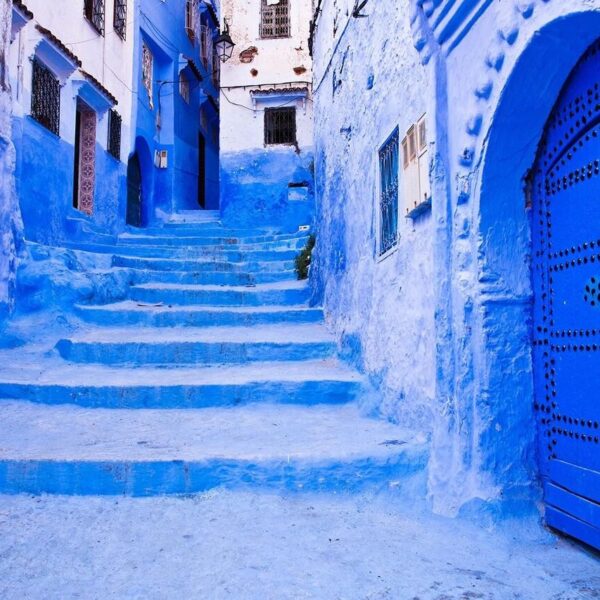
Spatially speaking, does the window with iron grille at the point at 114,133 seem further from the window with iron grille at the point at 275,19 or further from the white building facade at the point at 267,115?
the window with iron grille at the point at 275,19

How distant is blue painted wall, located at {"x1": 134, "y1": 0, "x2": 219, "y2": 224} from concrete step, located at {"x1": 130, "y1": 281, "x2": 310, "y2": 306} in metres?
7.30

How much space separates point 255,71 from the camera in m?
15.5

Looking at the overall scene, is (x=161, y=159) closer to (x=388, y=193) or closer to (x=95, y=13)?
(x=95, y=13)

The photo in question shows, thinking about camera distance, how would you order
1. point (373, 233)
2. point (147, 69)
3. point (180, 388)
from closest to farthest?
point (180, 388)
point (373, 233)
point (147, 69)

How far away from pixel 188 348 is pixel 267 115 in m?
11.2

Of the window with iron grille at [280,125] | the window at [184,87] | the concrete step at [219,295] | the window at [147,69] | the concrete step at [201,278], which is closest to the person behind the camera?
the concrete step at [219,295]

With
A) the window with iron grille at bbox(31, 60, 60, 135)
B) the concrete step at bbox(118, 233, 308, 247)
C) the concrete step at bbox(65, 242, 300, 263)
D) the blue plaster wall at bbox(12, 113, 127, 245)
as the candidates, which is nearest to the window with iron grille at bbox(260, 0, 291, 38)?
the concrete step at bbox(118, 233, 308, 247)

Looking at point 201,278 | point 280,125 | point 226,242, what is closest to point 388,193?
point 201,278

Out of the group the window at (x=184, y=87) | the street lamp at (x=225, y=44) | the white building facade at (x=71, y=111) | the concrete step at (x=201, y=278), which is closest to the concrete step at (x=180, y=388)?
the concrete step at (x=201, y=278)

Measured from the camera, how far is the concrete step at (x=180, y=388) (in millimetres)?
4672

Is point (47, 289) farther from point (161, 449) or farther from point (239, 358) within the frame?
point (161, 449)

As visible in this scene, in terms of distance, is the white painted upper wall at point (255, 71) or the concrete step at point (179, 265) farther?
the white painted upper wall at point (255, 71)

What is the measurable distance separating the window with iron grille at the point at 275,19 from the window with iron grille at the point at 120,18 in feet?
13.2

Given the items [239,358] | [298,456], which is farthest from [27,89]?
[298,456]
